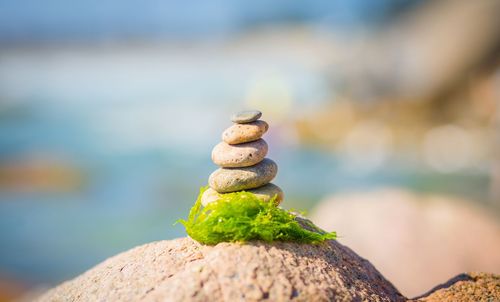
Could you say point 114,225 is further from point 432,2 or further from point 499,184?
point 432,2

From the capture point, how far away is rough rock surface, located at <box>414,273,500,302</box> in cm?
382

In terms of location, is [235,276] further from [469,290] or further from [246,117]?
[469,290]

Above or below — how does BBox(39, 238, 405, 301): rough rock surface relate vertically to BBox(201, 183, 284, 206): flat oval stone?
below

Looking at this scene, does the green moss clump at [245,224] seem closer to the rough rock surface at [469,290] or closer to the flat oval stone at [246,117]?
the flat oval stone at [246,117]

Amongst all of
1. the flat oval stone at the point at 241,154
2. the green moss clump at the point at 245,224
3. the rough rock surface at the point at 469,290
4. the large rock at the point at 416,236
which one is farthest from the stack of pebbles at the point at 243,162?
the large rock at the point at 416,236

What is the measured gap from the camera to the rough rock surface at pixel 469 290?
12.5 feet

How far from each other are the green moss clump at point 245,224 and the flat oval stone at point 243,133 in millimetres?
464

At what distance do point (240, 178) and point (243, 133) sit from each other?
37 cm

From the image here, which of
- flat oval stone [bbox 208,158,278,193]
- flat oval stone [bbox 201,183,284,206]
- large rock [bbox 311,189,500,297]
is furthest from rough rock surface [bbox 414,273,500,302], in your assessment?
large rock [bbox 311,189,500,297]

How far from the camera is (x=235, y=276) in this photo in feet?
10.1

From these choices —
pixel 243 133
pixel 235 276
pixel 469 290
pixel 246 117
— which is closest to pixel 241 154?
pixel 243 133

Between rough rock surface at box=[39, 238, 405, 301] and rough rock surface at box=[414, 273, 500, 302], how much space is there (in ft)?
1.12

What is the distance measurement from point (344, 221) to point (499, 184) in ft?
29.5

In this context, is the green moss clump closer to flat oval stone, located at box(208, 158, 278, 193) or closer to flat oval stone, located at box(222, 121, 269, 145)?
flat oval stone, located at box(208, 158, 278, 193)
